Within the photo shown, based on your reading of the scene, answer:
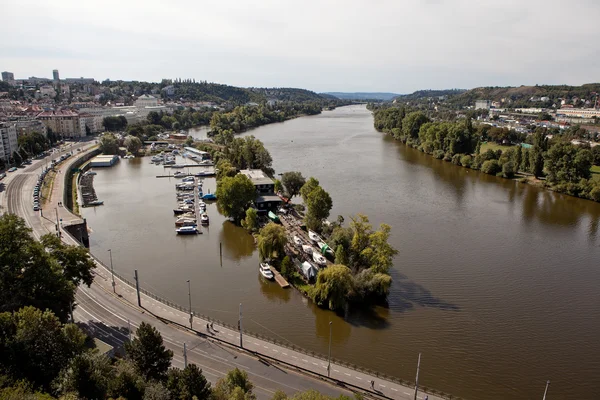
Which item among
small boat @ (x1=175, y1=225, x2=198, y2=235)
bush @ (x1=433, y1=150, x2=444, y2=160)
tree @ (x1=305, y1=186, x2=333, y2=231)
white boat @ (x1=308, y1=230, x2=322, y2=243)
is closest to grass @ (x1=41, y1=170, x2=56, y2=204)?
small boat @ (x1=175, y1=225, x2=198, y2=235)

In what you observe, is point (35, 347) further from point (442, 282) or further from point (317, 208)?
point (442, 282)

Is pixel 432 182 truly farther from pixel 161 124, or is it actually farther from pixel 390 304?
pixel 161 124

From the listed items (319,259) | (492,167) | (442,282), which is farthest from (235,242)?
(492,167)

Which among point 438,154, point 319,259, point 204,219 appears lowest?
point 204,219

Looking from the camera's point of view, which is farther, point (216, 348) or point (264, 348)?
point (264, 348)

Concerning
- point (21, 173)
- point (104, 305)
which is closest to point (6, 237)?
point (104, 305)

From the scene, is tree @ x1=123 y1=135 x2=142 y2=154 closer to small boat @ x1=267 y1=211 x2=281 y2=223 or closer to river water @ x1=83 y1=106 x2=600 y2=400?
river water @ x1=83 y1=106 x2=600 y2=400

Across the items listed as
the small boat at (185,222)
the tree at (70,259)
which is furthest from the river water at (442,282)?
the tree at (70,259)
